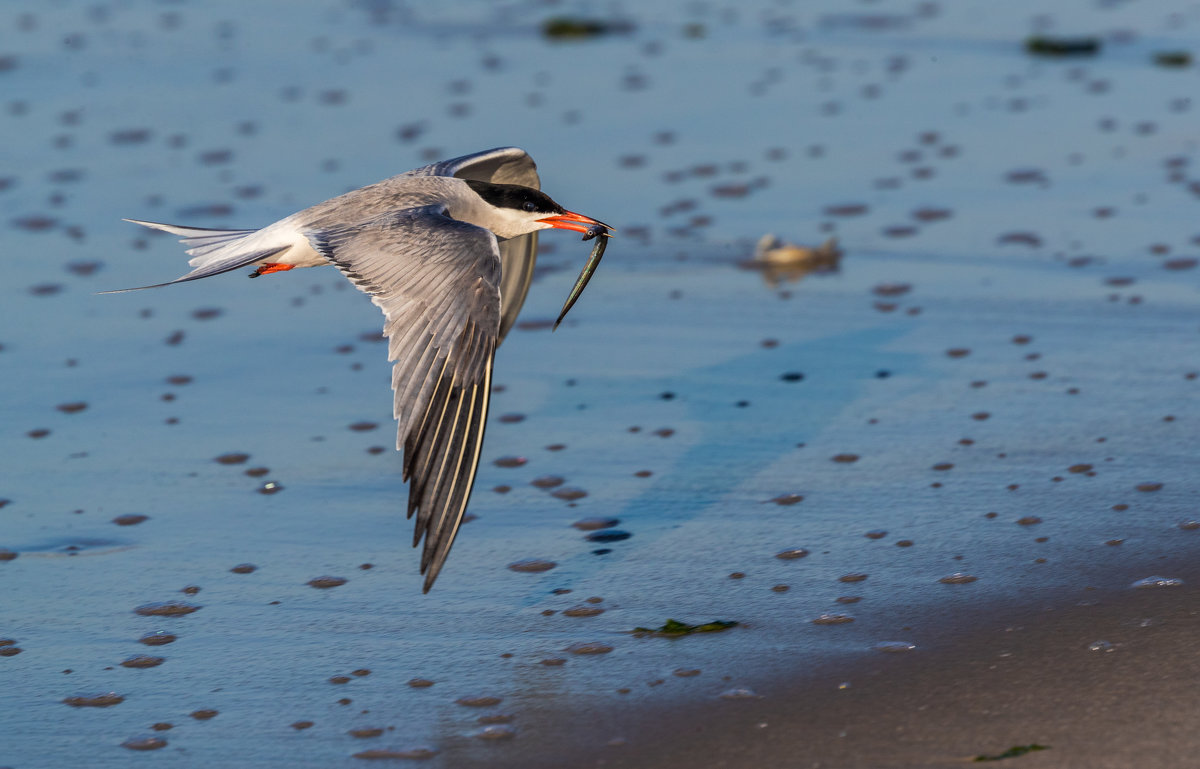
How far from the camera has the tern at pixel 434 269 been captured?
13.9ft

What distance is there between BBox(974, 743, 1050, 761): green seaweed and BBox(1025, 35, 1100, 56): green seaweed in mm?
8674

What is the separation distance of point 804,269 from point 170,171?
4.04 meters

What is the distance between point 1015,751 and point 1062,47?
28.9 feet

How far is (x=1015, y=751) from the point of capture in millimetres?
3623

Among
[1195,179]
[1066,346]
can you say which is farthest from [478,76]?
[1066,346]

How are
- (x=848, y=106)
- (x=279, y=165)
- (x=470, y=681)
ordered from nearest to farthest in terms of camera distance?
(x=470, y=681) → (x=279, y=165) → (x=848, y=106)

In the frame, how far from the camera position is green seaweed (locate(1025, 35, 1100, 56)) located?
11.3 metres

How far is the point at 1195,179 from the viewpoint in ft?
28.1

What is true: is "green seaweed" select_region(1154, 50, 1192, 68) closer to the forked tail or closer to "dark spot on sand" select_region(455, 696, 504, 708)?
the forked tail

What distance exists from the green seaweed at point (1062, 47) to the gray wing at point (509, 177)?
21.3ft

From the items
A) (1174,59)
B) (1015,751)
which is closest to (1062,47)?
(1174,59)

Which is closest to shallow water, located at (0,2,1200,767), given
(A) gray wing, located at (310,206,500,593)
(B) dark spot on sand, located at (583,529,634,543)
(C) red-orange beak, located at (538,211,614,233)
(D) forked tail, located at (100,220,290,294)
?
(B) dark spot on sand, located at (583,529,634,543)

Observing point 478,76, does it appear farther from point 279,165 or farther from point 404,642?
point 404,642

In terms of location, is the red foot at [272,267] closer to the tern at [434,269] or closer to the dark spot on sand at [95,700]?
the tern at [434,269]
